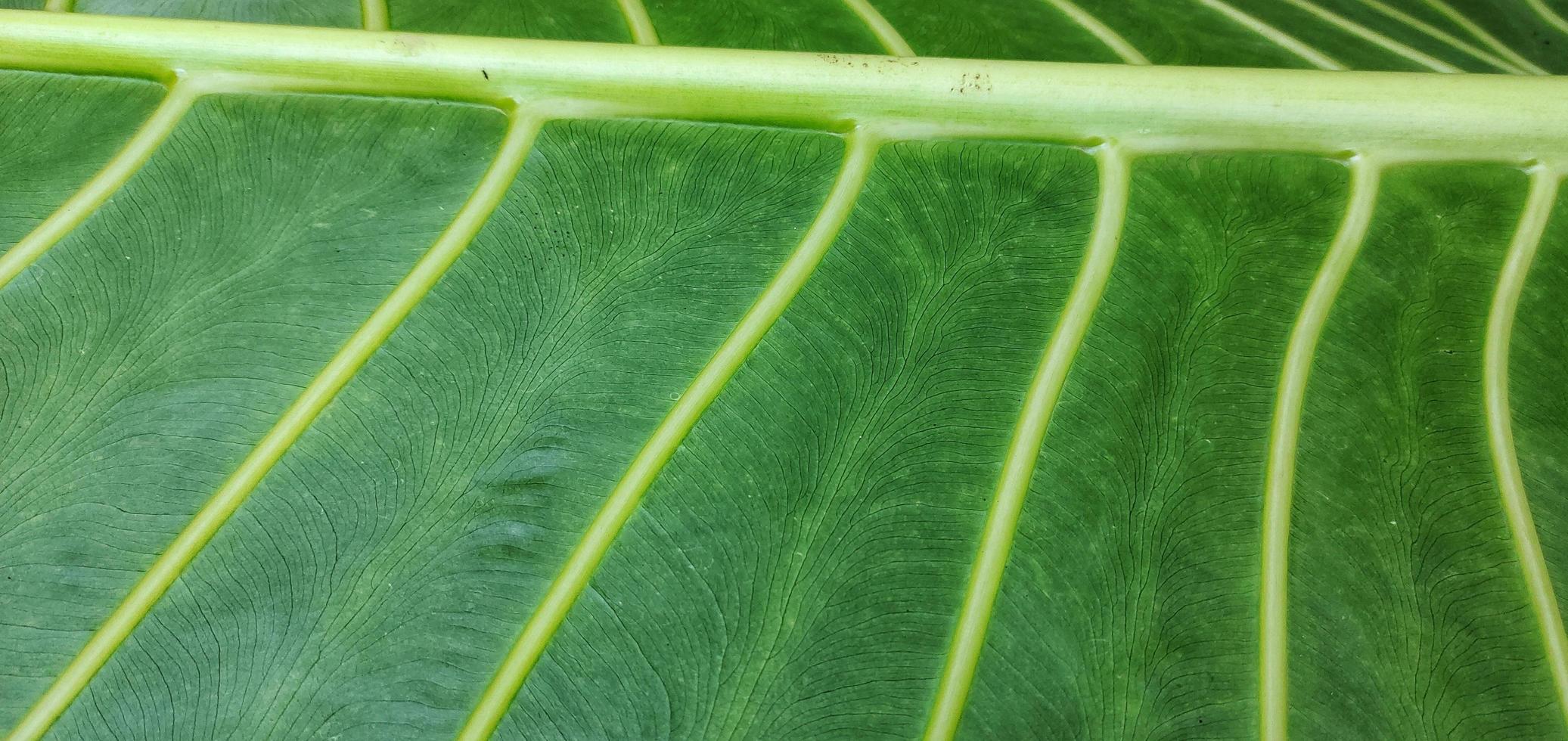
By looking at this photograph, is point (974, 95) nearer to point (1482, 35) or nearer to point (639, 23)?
point (639, 23)

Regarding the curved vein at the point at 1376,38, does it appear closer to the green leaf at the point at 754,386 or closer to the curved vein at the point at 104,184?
the green leaf at the point at 754,386

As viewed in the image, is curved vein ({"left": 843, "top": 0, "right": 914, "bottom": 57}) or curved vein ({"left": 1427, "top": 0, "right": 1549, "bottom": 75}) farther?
curved vein ({"left": 1427, "top": 0, "right": 1549, "bottom": 75})

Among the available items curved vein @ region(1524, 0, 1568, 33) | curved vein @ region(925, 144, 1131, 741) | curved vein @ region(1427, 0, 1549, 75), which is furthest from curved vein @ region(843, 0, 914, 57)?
curved vein @ region(1524, 0, 1568, 33)

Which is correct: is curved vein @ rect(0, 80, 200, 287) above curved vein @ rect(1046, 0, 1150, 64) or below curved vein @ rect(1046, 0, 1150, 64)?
below

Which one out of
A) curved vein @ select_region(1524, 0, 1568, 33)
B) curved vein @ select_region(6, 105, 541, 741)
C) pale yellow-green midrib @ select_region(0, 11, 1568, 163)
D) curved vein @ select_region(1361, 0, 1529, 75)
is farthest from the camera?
curved vein @ select_region(1524, 0, 1568, 33)

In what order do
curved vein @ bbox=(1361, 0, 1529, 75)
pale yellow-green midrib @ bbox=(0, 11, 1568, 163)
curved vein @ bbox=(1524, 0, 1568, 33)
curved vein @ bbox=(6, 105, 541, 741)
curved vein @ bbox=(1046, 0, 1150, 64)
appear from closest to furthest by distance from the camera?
curved vein @ bbox=(6, 105, 541, 741) < pale yellow-green midrib @ bbox=(0, 11, 1568, 163) < curved vein @ bbox=(1046, 0, 1150, 64) < curved vein @ bbox=(1361, 0, 1529, 75) < curved vein @ bbox=(1524, 0, 1568, 33)

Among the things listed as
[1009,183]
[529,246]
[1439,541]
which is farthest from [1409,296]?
[529,246]

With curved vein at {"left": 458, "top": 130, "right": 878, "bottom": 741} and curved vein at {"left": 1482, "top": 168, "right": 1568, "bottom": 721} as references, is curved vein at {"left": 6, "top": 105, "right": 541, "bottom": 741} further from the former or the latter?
curved vein at {"left": 1482, "top": 168, "right": 1568, "bottom": 721}
